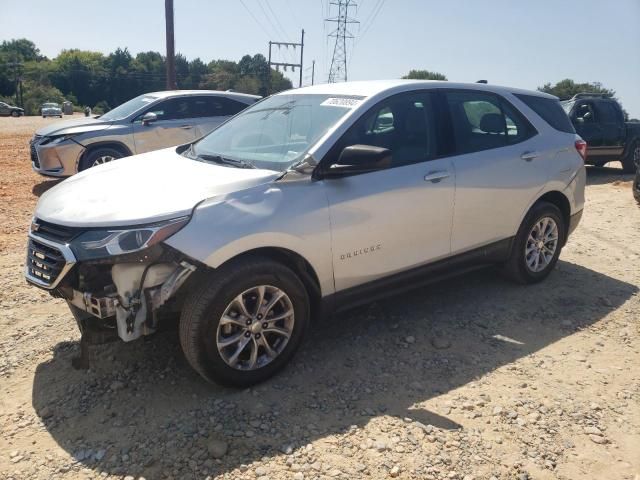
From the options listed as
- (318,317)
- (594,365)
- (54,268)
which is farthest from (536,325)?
(54,268)

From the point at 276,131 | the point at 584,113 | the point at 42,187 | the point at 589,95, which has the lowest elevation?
the point at 42,187

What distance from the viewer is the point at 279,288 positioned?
3174mm

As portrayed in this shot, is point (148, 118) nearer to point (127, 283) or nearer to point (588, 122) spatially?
point (127, 283)

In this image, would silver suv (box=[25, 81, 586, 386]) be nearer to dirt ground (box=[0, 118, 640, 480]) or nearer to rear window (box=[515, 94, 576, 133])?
rear window (box=[515, 94, 576, 133])

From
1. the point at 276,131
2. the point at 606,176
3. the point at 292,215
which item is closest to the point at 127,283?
the point at 292,215

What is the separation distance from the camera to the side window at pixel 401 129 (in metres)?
3.61

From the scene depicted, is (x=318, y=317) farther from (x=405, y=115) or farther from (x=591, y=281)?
(x=591, y=281)

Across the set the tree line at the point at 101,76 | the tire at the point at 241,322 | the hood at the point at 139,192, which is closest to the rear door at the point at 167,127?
the hood at the point at 139,192

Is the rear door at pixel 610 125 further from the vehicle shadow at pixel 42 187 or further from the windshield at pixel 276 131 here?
the vehicle shadow at pixel 42 187

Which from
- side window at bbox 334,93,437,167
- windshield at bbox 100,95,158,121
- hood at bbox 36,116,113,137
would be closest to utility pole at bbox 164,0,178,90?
windshield at bbox 100,95,158,121

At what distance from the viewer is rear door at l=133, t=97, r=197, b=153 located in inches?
364

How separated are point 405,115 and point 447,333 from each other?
5.53 ft

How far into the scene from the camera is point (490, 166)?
Answer: 431 cm

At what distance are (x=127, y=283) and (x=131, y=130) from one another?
23.1 feet
